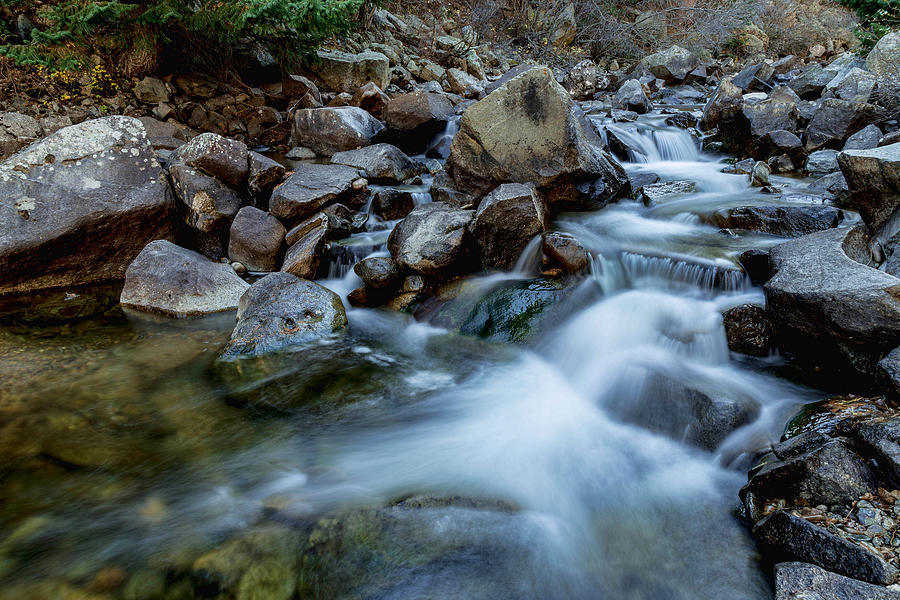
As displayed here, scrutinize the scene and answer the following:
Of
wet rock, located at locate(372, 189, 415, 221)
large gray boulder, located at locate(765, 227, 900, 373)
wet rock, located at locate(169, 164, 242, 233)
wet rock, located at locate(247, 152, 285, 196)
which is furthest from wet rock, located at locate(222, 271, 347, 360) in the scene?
large gray boulder, located at locate(765, 227, 900, 373)

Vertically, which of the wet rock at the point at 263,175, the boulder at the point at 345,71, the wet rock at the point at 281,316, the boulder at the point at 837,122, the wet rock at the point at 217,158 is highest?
the boulder at the point at 345,71

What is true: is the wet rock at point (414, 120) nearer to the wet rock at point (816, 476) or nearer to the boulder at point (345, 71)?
the boulder at point (345, 71)

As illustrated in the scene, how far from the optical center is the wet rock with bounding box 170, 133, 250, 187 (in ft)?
21.3

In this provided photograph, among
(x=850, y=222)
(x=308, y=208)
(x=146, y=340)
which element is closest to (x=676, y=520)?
(x=850, y=222)

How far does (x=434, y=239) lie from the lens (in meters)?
5.20

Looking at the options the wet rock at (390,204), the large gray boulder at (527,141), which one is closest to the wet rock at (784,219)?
the large gray boulder at (527,141)

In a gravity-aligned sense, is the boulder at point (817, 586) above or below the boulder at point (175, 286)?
below

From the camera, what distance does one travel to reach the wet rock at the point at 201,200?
6.21 metres

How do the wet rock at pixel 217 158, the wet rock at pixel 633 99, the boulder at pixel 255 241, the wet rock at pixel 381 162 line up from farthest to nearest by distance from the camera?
the wet rock at pixel 633 99, the wet rock at pixel 381 162, the wet rock at pixel 217 158, the boulder at pixel 255 241

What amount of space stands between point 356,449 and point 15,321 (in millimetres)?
4276

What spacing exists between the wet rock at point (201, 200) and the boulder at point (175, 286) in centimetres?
82

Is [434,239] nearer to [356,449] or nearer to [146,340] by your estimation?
[356,449]

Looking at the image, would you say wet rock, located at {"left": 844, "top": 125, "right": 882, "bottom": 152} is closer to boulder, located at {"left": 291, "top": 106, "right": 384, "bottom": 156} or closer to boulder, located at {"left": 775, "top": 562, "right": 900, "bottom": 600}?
boulder, located at {"left": 775, "top": 562, "right": 900, "bottom": 600}

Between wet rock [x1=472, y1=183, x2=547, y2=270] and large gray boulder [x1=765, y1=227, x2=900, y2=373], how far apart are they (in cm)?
233
